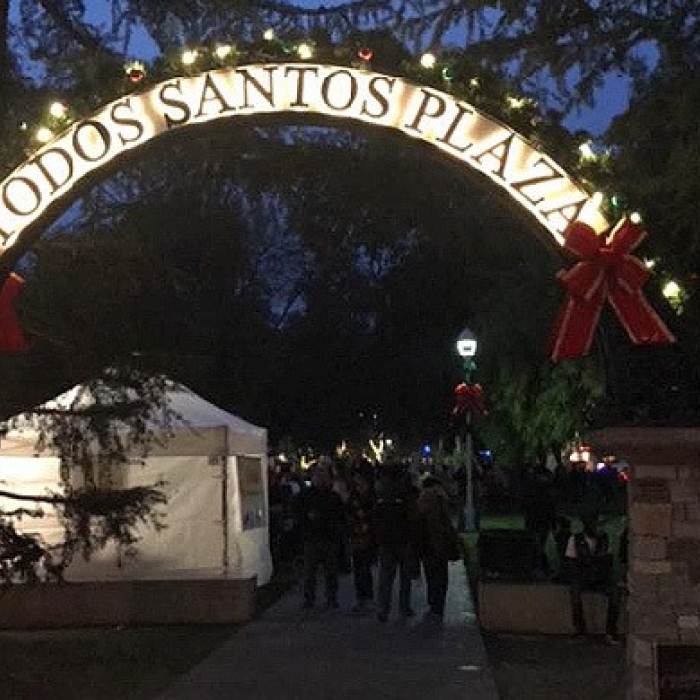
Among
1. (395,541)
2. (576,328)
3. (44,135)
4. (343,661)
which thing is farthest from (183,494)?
(576,328)

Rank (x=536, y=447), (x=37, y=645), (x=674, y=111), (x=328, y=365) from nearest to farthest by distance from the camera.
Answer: (x=674, y=111)
(x=37, y=645)
(x=536, y=447)
(x=328, y=365)

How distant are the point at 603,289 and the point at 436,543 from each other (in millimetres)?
8577

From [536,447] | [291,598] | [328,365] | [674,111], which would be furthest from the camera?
[328,365]

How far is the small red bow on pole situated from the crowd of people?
→ 8250 millimetres

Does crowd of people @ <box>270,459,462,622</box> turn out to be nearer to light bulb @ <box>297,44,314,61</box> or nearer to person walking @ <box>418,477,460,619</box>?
person walking @ <box>418,477,460,619</box>

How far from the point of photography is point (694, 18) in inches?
531

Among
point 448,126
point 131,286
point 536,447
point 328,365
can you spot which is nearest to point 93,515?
point 131,286

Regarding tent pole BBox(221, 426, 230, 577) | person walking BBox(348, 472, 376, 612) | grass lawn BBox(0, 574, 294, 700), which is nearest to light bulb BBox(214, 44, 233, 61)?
grass lawn BBox(0, 574, 294, 700)

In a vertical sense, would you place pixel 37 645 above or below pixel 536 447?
below

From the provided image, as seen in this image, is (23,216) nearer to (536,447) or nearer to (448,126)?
(448,126)

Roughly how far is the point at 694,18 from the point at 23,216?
6.49 m

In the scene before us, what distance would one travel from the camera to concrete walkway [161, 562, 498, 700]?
12.6 m

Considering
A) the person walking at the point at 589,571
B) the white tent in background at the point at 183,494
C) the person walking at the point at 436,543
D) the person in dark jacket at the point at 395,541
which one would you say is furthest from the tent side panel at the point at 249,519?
the person walking at the point at 589,571

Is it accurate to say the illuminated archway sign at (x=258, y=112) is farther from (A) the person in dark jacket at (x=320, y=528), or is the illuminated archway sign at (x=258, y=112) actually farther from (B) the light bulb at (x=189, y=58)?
(A) the person in dark jacket at (x=320, y=528)
